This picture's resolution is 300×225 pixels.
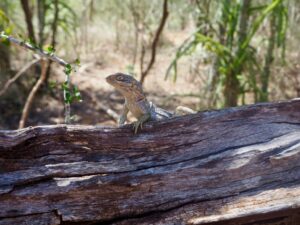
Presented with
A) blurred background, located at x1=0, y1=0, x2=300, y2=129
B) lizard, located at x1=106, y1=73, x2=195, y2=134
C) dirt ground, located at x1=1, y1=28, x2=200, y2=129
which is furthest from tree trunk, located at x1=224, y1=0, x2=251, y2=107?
lizard, located at x1=106, y1=73, x2=195, y2=134

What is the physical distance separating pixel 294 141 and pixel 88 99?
249 inches

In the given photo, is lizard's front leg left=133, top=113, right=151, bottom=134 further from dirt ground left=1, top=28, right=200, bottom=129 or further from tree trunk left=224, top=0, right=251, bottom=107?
dirt ground left=1, top=28, right=200, bottom=129

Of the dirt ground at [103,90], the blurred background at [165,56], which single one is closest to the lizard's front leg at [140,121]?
the blurred background at [165,56]

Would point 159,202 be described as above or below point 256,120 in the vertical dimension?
below

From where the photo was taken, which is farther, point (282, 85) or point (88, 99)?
point (88, 99)

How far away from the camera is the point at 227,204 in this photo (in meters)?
2.94

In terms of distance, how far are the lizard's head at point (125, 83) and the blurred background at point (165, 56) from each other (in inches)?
66.5

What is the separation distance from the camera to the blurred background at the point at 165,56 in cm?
636

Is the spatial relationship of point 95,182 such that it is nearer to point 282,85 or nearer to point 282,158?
point 282,158

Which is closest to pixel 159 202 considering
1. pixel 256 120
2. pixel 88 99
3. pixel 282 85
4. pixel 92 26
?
pixel 256 120

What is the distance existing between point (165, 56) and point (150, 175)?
8.90 meters

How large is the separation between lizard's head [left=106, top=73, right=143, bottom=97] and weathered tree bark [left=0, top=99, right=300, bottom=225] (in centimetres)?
36

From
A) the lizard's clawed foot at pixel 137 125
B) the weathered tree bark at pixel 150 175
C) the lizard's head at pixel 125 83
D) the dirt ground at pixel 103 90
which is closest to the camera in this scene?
the weathered tree bark at pixel 150 175

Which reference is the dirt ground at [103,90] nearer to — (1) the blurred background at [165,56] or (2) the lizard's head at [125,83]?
(1) the blurred background at [165,56]
